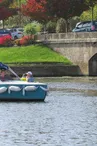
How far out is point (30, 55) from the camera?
305 feet

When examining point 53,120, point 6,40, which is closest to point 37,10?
point 6,40

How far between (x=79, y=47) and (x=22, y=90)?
1378 inches

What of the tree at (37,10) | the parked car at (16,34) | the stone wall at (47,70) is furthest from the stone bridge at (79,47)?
the parked car at (16,34)

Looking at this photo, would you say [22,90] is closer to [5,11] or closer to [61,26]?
[61,26]

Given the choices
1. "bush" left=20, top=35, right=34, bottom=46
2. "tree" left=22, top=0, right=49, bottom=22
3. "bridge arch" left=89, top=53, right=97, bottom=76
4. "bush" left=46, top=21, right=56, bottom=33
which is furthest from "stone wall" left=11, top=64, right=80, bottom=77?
"tree" left=22, top=0, right=49, bottom=22

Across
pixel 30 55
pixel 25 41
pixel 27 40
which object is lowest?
pixel 30 55

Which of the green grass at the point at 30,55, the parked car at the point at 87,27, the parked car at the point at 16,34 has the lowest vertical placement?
the green grass at the point at 30,55

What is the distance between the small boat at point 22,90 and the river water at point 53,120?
93cm

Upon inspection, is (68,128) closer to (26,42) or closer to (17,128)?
(17,128)

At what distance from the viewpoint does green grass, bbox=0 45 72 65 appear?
91312 millimetres

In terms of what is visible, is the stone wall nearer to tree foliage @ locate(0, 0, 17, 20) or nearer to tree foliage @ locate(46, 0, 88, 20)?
tree foliage @ locate(46, 0, 88, 20)

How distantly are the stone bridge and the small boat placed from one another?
3153 centimetres

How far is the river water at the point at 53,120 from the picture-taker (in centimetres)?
3766

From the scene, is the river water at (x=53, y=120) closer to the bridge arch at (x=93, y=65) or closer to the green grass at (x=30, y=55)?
the bridge arch at (x=93, y=65)
